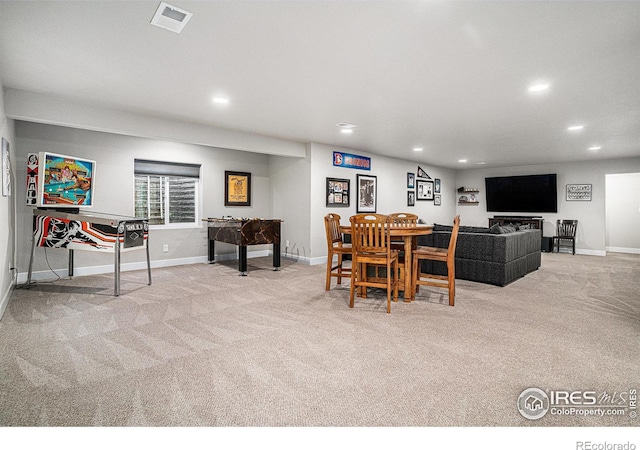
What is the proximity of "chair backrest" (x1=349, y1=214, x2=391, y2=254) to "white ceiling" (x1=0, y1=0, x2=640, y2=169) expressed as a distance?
147 cm

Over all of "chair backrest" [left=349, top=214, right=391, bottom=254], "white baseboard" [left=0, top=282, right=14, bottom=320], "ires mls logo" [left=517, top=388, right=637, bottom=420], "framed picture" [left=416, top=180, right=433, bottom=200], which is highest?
"framed picture" [left=416, top=180, right=433, bottom=200]

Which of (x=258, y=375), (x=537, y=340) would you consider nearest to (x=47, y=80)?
(x=258, y=375)

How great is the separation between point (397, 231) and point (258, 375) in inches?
84.7

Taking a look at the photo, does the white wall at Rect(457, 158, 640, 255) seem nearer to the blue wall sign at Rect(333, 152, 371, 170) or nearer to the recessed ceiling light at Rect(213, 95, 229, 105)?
the blue wall sign at Rect(333, 152, 371, 170)

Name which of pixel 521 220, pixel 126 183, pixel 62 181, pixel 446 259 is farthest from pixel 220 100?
pixel 521 220

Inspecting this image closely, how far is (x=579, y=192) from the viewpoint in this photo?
8.91 meters

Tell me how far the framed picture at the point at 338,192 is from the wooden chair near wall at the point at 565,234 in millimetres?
6129

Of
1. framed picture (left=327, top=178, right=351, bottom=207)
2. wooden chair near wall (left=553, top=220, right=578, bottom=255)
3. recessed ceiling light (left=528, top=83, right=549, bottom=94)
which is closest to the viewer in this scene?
recessed ceiling light (left=528, top=83, right=549, bottom=94)

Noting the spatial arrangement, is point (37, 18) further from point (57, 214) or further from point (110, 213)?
point (110, 213)

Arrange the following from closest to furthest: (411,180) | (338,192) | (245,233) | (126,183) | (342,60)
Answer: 1. (342,60)
2. (245,233)
3. (126,183)
4. (338,192)
5. (411,180)

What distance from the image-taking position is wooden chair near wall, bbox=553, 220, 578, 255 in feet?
28.8

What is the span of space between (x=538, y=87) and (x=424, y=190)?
6.23m

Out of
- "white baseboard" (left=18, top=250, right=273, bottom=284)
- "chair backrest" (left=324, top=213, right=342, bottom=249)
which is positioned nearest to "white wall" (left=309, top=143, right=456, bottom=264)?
"white baseboard" (left=18, top=250, right=273, bottom=284)

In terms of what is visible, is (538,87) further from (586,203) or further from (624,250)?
(624,250)
